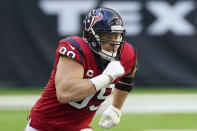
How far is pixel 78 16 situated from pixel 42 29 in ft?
2.30

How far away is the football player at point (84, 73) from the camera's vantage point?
323 cm

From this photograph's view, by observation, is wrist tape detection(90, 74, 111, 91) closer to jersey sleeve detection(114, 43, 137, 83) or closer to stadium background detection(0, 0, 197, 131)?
jersey sleeve detection(114, 43, 137, 83)

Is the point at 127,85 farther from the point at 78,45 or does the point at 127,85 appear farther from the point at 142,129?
the point at 142,129

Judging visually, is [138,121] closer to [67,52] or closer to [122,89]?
[122,89]

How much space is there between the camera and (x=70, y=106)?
352cm

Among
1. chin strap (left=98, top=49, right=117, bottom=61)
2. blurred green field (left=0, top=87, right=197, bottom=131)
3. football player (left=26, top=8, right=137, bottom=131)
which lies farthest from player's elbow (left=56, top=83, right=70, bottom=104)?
blurred green field (left=0, top=87, right=197, bottom=131)

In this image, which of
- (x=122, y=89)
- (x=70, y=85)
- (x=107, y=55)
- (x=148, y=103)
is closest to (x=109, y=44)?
(x=107, y=55)

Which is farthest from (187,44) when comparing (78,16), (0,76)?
(0,76)

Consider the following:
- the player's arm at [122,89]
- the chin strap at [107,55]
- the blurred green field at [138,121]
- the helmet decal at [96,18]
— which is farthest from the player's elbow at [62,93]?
the blurred green field at [138,121]

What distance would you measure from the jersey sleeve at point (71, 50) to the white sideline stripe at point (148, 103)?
3.38m

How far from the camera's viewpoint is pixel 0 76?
29.4 ft

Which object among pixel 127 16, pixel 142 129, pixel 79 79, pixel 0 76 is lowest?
pixel 0 76

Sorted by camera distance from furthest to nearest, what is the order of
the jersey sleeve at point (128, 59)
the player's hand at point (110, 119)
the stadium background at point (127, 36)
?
the stadium background at point (127, 36), the player's hand at point (110, 119), the jersey sleeve at point (128, 59)

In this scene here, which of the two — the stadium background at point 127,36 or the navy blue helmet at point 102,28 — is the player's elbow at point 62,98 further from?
the stadium background at point 127,36
